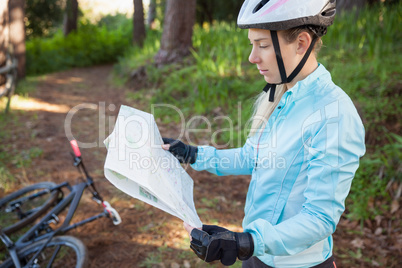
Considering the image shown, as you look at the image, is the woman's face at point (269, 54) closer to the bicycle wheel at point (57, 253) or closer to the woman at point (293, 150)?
the woman at point (293, 150)

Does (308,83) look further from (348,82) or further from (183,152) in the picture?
(348,82)

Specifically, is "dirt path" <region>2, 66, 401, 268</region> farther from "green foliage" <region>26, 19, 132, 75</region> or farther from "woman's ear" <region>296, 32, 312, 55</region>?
"green foliage" <region>26, 19, 132, 75</region>

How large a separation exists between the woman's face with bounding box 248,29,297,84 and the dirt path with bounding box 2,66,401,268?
7.19ft

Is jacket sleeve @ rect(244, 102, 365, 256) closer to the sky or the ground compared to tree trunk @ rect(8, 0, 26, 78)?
closer to the ground

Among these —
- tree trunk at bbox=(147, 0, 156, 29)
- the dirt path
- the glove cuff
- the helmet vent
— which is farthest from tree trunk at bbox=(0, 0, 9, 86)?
tree trunk at bbox=(147, 0, 156, 29)

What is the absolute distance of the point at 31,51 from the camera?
12.0m

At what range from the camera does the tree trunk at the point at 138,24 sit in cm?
1304

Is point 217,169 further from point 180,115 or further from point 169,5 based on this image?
point 169,5

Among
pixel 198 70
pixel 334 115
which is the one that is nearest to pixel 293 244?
pixel 334 115

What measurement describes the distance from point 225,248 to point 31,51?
1317 cm

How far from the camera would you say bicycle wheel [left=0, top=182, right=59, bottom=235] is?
332 centimetres

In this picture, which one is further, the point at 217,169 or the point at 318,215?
the point at 217,169

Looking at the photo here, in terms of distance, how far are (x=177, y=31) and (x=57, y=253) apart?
635 cm

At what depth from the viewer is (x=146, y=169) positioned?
4.73ft
